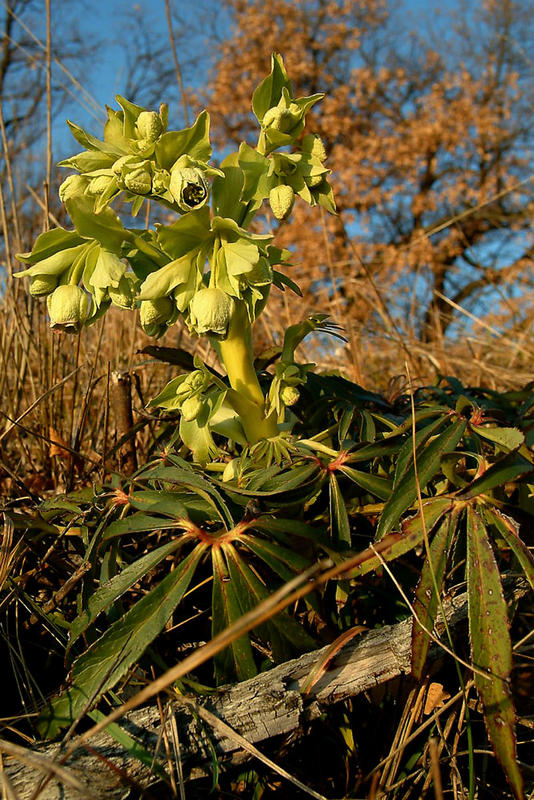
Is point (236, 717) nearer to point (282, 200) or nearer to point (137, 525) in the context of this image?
point (137, 525)

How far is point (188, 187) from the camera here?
0.59 metres

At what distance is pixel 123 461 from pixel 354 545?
445 mm

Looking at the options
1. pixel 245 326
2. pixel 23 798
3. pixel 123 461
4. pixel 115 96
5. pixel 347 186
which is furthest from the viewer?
pixel 347 186

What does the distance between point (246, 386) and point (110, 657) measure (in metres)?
0.34

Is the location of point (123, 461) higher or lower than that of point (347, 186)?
lower

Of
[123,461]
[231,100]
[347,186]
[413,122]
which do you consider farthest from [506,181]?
[123,461]

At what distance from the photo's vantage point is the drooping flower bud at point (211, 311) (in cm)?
59

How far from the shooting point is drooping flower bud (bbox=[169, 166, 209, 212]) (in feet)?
1.87

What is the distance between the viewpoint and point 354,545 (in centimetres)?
70

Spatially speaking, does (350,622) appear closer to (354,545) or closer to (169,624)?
(354,545)

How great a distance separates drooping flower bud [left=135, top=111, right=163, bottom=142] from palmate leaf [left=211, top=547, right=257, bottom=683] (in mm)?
433

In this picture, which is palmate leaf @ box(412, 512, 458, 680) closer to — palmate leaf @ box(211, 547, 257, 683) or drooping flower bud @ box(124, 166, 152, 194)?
palmate leaf @ box(211, 547, 257, 683)

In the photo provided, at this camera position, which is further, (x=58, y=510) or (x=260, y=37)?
(x=260, y=37)

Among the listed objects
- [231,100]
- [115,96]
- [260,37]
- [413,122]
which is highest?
[260,37]
